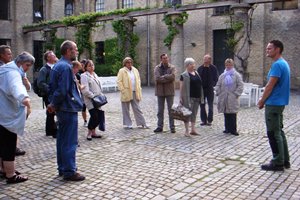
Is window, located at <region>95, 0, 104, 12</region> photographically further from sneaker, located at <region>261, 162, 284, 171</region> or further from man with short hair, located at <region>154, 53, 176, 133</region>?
sneaker, located at <region>261, 162, 284, 171</region>

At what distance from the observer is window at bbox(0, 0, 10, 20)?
2805cm

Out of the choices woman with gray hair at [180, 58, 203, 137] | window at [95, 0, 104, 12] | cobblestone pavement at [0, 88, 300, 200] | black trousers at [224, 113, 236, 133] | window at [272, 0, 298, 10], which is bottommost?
cobblestone pavement at [0, 88, 300, 200]

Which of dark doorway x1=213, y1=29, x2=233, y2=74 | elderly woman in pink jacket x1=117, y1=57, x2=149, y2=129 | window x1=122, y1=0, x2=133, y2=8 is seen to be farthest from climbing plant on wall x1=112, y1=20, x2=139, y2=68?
elderly woman in pink jacket x1=117, y1=57, x2=149, y2=129

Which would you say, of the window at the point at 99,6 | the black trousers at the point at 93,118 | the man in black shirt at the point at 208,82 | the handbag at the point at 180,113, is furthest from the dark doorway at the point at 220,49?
the black trousers at the point at 93,118

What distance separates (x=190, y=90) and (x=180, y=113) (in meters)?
0.75

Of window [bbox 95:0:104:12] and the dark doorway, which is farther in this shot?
window [bbox 95:0:104:12]

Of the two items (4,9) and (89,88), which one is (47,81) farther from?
(4,9)

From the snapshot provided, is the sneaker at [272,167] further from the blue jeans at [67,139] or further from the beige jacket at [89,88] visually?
the beige jacket at [89,88]

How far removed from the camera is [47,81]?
8039mm

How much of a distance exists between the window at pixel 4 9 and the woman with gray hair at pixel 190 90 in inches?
944

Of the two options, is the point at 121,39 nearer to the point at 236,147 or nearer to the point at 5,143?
the point at 236,147

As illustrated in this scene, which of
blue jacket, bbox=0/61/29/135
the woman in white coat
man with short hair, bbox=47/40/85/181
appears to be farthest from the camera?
the woman in white coat

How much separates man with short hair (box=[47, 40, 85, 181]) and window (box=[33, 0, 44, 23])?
27.1 meters

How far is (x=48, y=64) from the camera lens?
8.19 metres
